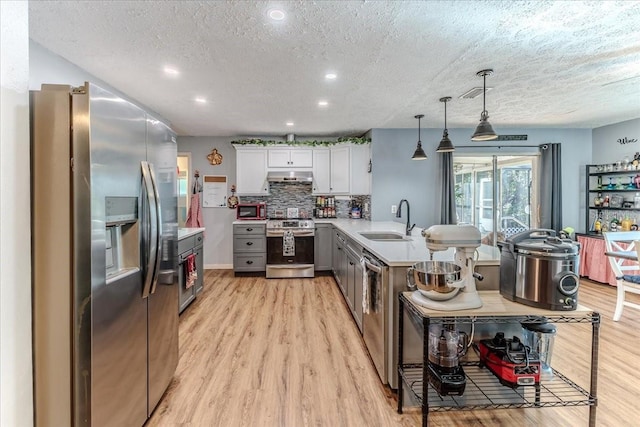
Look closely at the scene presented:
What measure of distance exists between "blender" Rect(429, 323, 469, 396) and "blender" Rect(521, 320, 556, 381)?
0.43 metres

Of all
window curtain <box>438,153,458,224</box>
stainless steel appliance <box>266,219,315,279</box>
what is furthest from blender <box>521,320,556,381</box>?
stainless steel appliance <box>266,219,315,279</box>

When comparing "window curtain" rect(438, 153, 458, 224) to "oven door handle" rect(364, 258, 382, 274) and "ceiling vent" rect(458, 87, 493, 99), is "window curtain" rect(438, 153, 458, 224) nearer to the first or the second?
"ceiling vent" rect(458, 87, 493, 99)

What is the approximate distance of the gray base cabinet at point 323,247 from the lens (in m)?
5.38

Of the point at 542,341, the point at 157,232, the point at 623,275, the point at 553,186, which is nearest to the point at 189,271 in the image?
the point at 157,232

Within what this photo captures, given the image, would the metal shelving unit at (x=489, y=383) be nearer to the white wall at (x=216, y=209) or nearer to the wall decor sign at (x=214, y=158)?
the white wall at (x=216, y=209)

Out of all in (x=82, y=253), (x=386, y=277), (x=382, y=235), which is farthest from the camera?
(x=382, y=235)

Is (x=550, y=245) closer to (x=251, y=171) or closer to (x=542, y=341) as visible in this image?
(x=542, y=341)

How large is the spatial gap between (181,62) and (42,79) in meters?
1.00

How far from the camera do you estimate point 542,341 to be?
1988 millimetres

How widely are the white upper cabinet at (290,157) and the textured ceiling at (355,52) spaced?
1.37m

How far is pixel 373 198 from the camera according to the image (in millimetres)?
5352

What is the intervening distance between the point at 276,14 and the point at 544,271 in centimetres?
213

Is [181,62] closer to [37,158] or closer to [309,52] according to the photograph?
[309,52]

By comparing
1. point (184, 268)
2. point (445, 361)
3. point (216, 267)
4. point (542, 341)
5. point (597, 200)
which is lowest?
point (216, 267)
